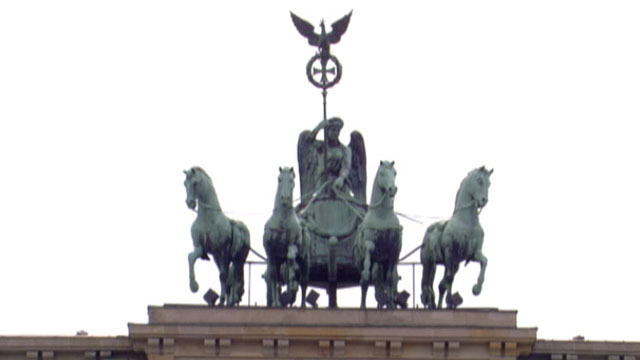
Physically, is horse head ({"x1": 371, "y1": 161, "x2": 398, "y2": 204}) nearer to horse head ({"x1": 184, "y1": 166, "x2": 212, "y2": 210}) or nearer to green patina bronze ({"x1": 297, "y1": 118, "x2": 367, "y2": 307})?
green patina bronze ({"x1": 297, "y1": 118, "x2": 367, "y2": 307})

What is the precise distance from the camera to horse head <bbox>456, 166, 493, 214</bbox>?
6831 centimetres

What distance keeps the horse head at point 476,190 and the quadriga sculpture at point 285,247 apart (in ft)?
12.5

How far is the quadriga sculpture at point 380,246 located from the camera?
225ft

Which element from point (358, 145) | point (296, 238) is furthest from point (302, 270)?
point (358, 145)

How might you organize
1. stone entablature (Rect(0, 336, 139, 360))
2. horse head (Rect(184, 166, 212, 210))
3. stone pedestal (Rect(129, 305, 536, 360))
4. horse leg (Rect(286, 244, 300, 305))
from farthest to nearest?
horse head (Rect(184, 166, 212, 210)) → horse leg (Rect(286, 244, 300, 305)) → stone entablature (Rect(0, 336, 139, 360)) → stone pedestal (Rect(129, 305, 536, 360))

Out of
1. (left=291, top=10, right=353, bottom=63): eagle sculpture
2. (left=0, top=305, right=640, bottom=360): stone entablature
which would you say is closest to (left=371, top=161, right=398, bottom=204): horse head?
(left=0, top=305, right=640, bottom=360): stone entablature

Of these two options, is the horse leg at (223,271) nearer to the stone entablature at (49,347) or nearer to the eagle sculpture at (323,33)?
the stone entablature at (49,347)

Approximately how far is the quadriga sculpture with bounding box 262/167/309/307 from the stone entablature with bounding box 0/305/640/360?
1.54m

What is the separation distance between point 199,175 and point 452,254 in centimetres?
609

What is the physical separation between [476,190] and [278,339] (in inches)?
234

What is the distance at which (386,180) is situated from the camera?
6806 centimetres

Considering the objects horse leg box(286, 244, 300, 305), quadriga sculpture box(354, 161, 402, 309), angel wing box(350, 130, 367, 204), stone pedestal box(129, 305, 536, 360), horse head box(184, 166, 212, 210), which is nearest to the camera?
stone pedestal box(129, 305, 536, 360)

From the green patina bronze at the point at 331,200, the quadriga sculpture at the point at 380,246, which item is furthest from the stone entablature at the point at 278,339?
the green patina bronze at the point at 331,200

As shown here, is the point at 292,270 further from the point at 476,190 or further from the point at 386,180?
the point at 476,190
